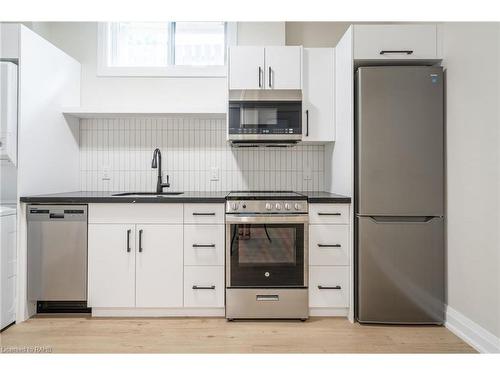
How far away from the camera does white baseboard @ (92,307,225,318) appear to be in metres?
2.62

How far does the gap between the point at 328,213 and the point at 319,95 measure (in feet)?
→ 3.37

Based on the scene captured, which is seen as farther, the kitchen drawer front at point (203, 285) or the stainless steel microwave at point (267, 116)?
the stainless steel microwave at point (267, 116)

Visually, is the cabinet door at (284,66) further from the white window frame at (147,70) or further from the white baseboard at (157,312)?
the white baseboard at (157,312)

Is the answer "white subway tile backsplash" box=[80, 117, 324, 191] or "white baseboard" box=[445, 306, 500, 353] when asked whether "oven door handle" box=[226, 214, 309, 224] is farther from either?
"white baseboard" box=[445, 306, 500, 353]

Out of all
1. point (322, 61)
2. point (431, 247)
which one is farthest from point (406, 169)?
point (322, 61)

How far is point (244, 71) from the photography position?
2795 mm

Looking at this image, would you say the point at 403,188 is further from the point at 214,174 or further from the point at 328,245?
the point at 214,174

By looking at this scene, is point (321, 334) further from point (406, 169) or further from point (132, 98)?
point (132, 98)

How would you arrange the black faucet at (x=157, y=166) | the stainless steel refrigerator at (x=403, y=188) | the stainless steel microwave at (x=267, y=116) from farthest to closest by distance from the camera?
the black faucet at (x=157, y=166) < the stainless steel microwave at (x=267, y=116) < the stainless steel refrigerator at (x=403, y=188)

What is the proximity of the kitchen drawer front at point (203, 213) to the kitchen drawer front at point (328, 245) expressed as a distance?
696mm

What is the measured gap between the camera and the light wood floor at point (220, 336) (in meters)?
2.14

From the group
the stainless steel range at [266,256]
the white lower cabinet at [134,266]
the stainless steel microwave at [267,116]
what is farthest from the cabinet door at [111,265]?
the stainless steel microwave at [267,116]

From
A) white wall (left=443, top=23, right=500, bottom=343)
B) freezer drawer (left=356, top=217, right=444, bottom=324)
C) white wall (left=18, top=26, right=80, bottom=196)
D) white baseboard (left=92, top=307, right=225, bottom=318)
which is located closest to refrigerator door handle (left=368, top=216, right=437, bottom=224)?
freezer drawer (left=356, top=217, right=444, bottom=324)

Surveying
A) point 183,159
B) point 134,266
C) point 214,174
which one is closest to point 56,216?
point 134,266
